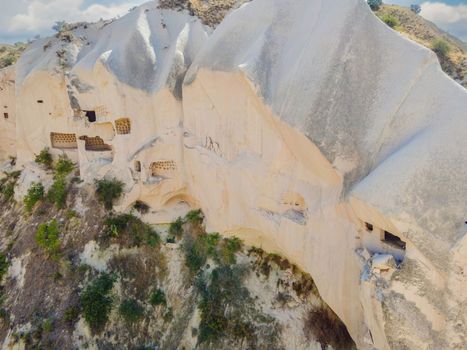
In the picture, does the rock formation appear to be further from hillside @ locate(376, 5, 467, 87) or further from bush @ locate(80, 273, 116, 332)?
hillside @ locate(376, 5, 467, 87)

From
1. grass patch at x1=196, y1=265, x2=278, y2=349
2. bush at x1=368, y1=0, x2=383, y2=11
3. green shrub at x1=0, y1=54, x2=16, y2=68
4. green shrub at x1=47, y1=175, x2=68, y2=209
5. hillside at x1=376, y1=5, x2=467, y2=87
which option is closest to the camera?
grass patch at x1=196, y1=265, x2=278, y2=349

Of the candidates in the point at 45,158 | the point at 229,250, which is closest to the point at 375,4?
the point at 229,250

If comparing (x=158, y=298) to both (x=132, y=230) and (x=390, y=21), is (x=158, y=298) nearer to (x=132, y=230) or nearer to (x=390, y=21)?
(x=132, y=230)

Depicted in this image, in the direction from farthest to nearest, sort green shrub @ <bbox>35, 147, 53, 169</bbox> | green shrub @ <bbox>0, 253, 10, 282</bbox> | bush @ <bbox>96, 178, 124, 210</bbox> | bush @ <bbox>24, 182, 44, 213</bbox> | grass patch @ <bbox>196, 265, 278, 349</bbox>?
green shrub @ <bbox>35, 147, 53, 169</bbox> → bush @ <bbox>24, 182, 44, 213</bbox> → green shrub @ <bbox>0, 253, 10, 282</bbox> → bush @ <bbox>96, 178, 124, 210</bbox> → grass patch @ <bbox>196, 265, 278, 349</bbox>

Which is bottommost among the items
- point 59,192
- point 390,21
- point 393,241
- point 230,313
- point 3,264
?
point 3,264

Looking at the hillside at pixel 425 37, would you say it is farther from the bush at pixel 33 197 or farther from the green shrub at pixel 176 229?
the bush at pixel 33 197

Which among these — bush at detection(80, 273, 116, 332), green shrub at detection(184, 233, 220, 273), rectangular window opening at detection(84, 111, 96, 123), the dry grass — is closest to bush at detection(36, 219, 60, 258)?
bush at detection(80, 273, 116, 332)

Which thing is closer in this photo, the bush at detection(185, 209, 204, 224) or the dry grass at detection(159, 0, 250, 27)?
the bush at detection(185, 209, 204, 224)

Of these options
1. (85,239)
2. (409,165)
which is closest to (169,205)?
(85,239)
